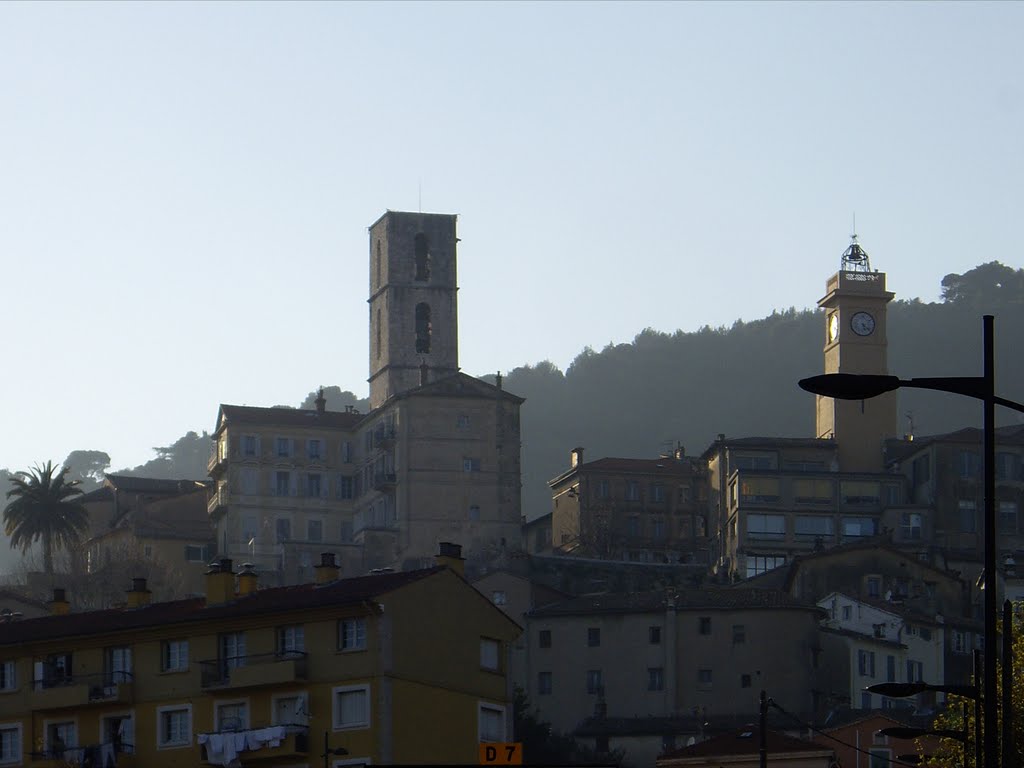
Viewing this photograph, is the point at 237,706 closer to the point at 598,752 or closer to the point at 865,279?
the point at 598,752

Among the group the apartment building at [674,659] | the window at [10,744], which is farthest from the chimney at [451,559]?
the apartment building at [674,659]

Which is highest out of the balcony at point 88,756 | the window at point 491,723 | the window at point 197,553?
the window at point 197,553

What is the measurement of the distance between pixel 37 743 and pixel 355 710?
37.7 feet

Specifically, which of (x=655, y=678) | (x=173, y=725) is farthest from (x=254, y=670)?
(x=655, y=678)

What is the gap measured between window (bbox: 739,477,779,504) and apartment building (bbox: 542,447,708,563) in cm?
844

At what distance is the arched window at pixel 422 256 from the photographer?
142m

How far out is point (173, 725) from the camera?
65.9 m

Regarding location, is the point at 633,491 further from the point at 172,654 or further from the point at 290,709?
the point at 290,709

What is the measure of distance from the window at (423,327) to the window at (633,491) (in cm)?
A: 1500

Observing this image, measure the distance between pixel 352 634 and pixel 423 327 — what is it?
259 feet

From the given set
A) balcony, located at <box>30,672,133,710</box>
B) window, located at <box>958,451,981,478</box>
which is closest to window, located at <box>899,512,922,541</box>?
window, located at <box>958,451,981,478</box>

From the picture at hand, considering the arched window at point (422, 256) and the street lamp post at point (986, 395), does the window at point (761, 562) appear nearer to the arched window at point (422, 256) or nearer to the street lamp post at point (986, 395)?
the arched window at point (422, 256)

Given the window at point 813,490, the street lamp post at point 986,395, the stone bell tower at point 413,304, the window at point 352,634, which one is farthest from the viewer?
the stone bell tower at point 413,304

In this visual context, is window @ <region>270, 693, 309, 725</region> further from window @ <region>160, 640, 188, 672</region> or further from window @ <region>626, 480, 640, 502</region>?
window @ <region>626, 480, 640, 502</region>
